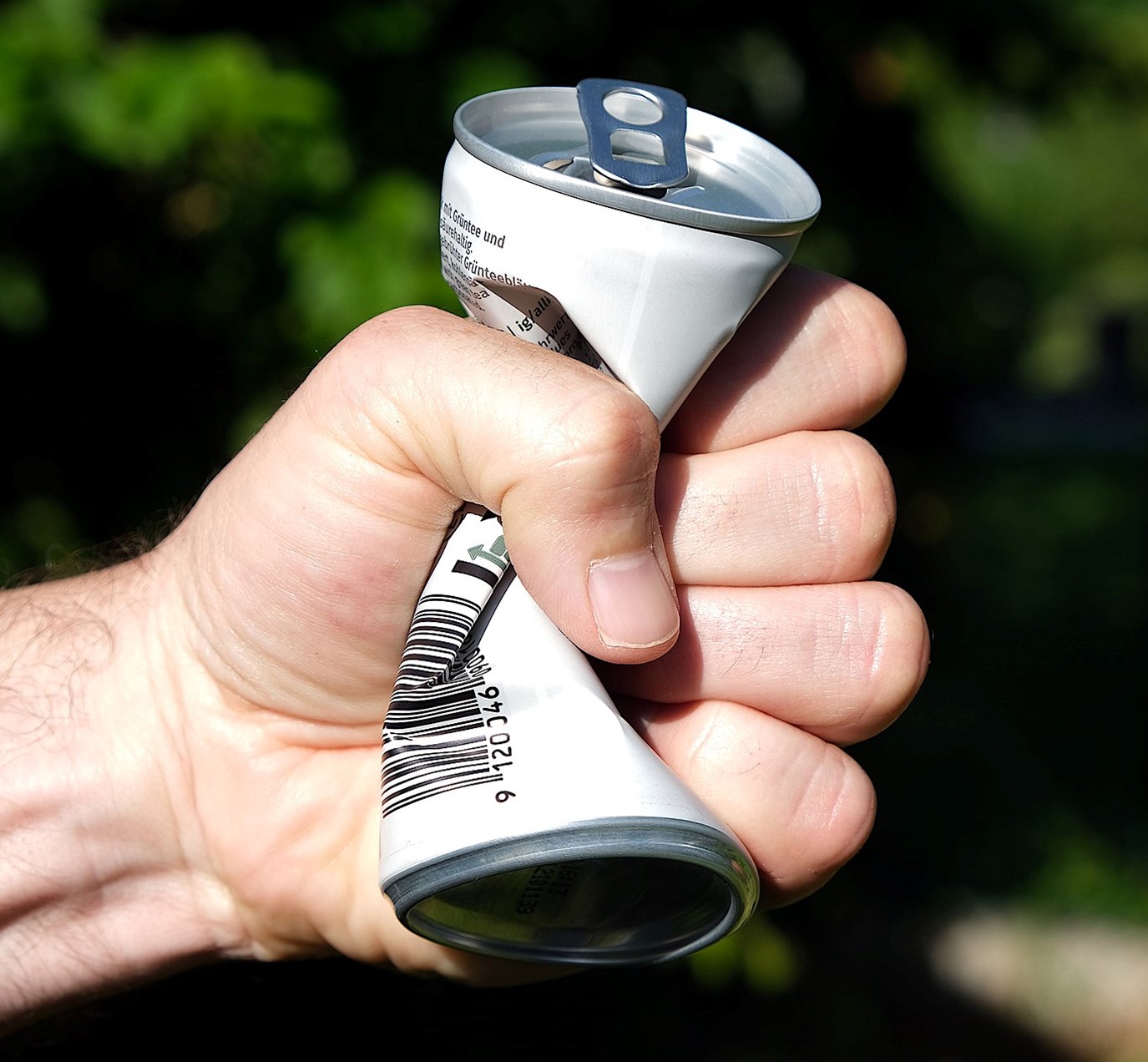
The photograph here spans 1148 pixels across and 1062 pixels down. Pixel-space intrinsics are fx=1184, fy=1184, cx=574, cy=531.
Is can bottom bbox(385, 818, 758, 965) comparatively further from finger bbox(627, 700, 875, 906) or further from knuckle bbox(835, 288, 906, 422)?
knuckle bbox(835, 288, 906, 422)

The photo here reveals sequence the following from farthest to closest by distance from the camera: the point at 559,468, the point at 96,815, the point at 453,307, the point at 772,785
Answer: the point at 453,307, the point at 96,815, the point at 772,785, the point at 559,468

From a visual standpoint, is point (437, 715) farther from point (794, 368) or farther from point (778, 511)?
point (794, 368)

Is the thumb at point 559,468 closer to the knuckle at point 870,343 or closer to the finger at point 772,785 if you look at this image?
the finger at point 772,785

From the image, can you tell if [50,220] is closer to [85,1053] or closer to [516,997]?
[85,1053]

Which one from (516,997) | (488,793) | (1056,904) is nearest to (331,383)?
(488,793)

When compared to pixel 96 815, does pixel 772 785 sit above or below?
above

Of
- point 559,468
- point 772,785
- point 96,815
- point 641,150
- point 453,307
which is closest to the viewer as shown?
point 559,468

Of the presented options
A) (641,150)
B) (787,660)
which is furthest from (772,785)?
(641,150)
